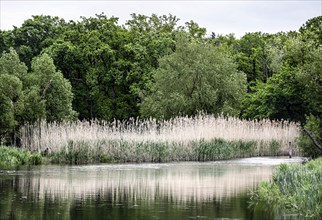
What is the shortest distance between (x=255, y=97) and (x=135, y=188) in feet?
97.6

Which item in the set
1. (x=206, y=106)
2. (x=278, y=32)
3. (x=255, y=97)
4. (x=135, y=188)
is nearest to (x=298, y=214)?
(x=135, y=188)

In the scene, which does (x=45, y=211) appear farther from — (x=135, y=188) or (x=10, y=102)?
(x=10, y=102)

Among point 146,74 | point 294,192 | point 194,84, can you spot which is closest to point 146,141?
point 194,84

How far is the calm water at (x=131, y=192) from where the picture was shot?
639 inches

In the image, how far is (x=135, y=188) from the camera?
21844mm

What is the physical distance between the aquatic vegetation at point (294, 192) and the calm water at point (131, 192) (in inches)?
21.8

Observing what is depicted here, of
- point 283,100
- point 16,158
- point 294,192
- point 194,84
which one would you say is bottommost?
point 294,192

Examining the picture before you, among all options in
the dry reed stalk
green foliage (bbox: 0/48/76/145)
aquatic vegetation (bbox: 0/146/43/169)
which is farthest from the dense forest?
aquatic vegetation (bbox: 0/146/43/169)

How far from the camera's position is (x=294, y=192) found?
55.2ft

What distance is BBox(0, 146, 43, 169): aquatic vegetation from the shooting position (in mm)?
29984

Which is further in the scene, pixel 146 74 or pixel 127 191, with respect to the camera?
pixel 146 74

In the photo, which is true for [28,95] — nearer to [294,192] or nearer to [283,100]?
[283,100]

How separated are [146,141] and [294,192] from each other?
59.4 feet

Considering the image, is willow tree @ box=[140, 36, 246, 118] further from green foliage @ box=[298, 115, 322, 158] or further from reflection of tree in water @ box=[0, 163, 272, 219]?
reflection of tree in water @ box=[0, 163, 272, 219]
